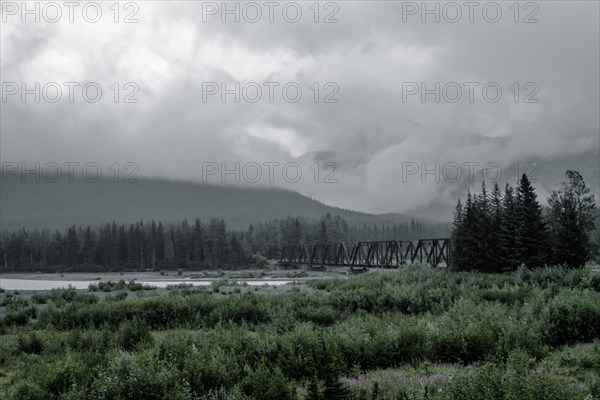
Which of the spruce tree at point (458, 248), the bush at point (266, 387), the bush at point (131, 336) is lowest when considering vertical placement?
the bush at point (131, 336)

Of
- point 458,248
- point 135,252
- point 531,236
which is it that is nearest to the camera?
point 531,236

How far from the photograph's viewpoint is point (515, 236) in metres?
47.8

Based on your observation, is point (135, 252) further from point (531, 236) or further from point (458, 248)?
point (531, 236)

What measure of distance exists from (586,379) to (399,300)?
63.5 feet

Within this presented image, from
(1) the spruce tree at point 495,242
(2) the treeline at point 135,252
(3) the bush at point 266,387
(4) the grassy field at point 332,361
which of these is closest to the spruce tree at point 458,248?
(1) the spruce tree at point 495,242

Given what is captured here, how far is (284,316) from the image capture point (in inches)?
1070

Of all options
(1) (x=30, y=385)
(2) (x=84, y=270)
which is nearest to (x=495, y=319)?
(1) (x=30, y=385)

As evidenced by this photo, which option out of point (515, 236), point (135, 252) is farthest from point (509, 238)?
point (135, 252)

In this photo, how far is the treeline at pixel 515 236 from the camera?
46.9m

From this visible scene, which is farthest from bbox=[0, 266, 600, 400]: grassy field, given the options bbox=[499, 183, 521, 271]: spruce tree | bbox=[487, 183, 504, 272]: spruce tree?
bbox=[487, 183, 504, 272]: spruce tree

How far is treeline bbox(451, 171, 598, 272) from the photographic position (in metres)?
46.9

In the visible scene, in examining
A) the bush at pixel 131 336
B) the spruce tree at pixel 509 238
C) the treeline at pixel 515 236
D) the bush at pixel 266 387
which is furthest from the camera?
the spruce tree at pixel 509 238

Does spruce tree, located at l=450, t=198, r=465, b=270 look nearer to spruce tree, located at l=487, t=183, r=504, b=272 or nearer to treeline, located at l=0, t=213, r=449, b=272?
spruce tree, located at l=487, t=183, r=504, b=272

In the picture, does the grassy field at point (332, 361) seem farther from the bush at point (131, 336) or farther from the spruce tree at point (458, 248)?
the spruce tree at point (458, 248)
